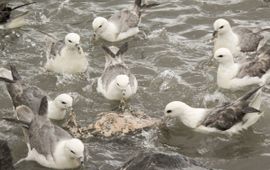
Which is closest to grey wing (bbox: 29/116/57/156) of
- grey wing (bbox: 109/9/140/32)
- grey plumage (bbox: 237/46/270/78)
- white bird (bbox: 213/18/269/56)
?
grey plumage (bbox: 237/46/270/78)

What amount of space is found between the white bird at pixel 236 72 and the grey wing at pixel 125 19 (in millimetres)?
2564

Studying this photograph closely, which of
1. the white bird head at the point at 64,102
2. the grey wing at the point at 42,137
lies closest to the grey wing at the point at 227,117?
the white bird head at the point at 64,102

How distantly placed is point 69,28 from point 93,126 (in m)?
4.03

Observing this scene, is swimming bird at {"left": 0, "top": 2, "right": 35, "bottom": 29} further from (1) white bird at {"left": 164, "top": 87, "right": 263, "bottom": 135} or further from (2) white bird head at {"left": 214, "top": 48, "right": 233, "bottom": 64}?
(1) white bird at {"left": 164, "top": 87, "right": 263, "bottom": 135}

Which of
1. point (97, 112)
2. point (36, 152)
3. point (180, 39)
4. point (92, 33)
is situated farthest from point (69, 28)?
point (36, 152)

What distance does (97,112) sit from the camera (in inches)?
394

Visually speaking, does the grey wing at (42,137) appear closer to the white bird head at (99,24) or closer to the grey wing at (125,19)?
the white bird head at (99,24)

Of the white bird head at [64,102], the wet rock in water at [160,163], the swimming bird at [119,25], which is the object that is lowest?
the wet rock in water at [160,163]

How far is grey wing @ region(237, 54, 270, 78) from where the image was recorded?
35.1ft

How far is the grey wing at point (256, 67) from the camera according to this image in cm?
1070

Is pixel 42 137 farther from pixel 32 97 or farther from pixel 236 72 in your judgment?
pixel 236 72

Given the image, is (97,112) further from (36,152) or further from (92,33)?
(92,33)

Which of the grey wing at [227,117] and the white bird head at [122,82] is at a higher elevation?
the white bird head at [122,82]

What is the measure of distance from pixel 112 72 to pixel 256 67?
237 centimetres
